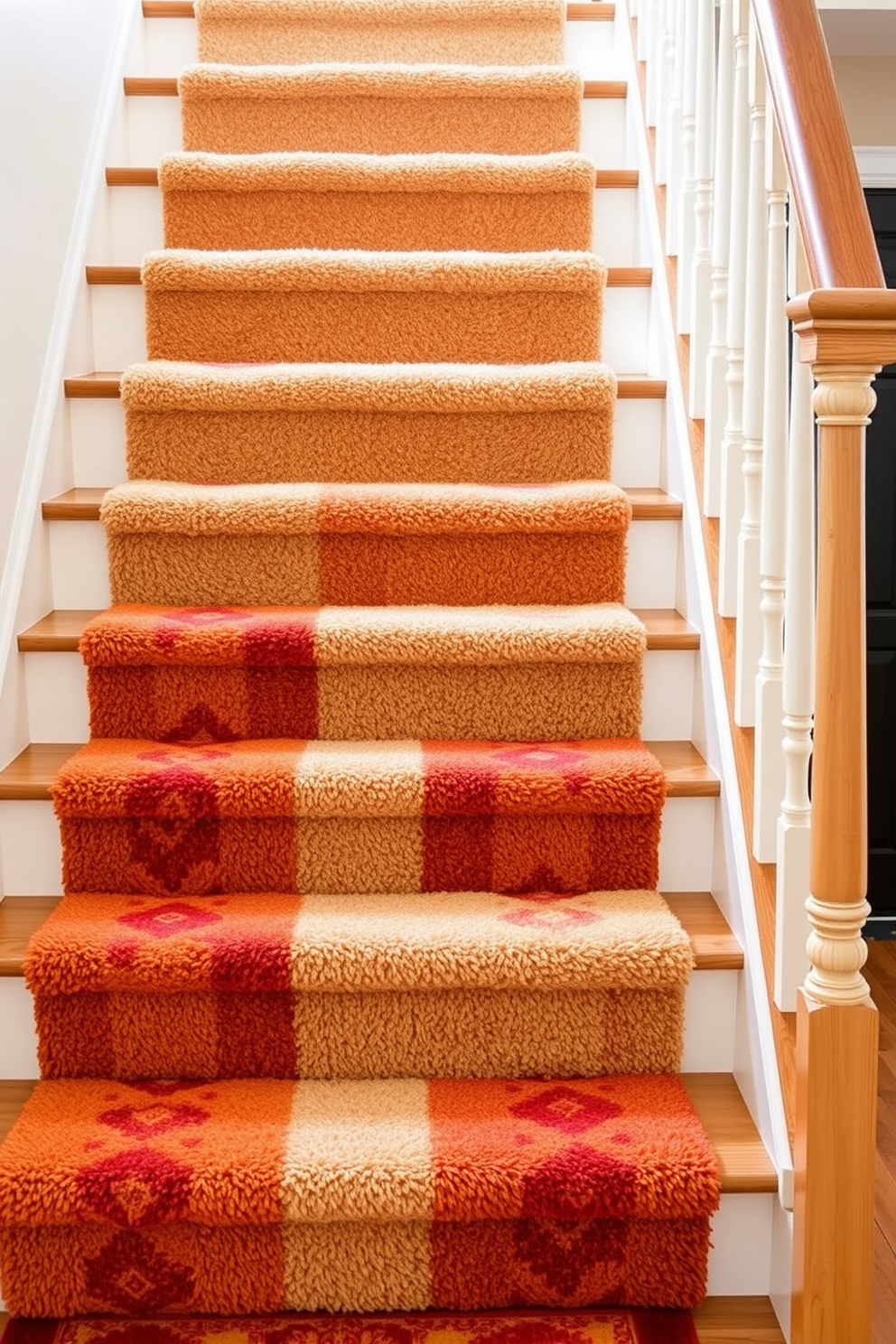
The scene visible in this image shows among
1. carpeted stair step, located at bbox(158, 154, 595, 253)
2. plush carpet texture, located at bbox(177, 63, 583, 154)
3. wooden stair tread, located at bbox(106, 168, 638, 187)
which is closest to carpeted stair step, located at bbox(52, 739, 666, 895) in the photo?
carpeted stair step, located at bbox(158, 154, 595, 253)

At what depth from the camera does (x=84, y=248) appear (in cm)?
226

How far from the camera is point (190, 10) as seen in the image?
2660 mm

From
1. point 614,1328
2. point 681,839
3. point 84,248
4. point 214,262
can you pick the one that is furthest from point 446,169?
point 614,1328

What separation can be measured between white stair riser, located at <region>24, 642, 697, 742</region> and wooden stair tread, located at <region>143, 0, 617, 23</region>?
1572 millimetres

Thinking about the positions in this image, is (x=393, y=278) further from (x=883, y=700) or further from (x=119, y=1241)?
(x=883, y=700)

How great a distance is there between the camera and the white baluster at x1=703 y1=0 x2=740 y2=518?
176cm

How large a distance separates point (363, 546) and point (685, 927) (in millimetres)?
705

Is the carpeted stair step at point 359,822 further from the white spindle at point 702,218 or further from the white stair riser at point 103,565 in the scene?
the white spindle at point 702,218

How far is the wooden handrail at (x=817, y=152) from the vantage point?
121 centimetres

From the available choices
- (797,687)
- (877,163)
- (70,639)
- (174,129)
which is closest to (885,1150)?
(797,687)

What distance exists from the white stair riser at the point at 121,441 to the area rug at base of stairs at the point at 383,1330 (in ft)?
4.16

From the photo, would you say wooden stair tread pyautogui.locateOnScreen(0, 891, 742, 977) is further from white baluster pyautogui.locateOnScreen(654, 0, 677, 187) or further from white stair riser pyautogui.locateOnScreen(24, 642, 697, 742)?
white baluster pyautogui.locateOnScreen(654, 0, 677, 187)

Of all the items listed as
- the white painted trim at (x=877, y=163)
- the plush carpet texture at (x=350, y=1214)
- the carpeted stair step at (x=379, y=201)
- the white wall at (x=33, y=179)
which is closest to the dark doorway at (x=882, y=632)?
the white painted trim at (x=877, y=163)

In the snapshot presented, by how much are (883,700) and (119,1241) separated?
109 inches
